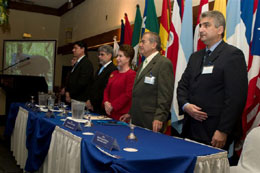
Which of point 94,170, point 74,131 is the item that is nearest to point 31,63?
point 74,131

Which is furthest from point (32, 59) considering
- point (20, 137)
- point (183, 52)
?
point (183, 52)

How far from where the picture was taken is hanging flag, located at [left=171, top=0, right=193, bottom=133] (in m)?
2.98

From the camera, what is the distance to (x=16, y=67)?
7.48 meters

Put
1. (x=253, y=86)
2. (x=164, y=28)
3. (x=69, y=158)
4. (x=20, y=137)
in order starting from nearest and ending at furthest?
(x=69, y=158) < (x=253, y=86) < (x=20, y=137) < (x=164, y=28)

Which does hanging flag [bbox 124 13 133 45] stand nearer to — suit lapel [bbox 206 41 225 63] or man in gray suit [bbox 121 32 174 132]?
man in gray suit [bbox 121 32 174 132]

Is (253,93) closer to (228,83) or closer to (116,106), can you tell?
(228,83)

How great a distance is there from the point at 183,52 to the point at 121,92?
84 cm

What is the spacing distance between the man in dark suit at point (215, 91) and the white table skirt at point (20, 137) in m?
1.65

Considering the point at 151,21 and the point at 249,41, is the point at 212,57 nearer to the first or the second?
the point at 249,41

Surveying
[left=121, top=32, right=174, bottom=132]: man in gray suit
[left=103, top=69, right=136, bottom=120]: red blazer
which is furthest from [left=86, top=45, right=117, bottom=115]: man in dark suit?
[left=121, top=32, right=174, bottom=132]: man in gray suit

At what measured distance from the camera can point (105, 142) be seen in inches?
55.6

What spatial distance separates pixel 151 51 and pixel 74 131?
1084 mm

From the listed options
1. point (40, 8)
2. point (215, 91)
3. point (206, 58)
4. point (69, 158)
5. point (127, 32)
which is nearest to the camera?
point (69, 158)

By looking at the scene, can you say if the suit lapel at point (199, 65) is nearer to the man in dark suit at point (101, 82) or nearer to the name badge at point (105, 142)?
the name badge at point (105, 142)
